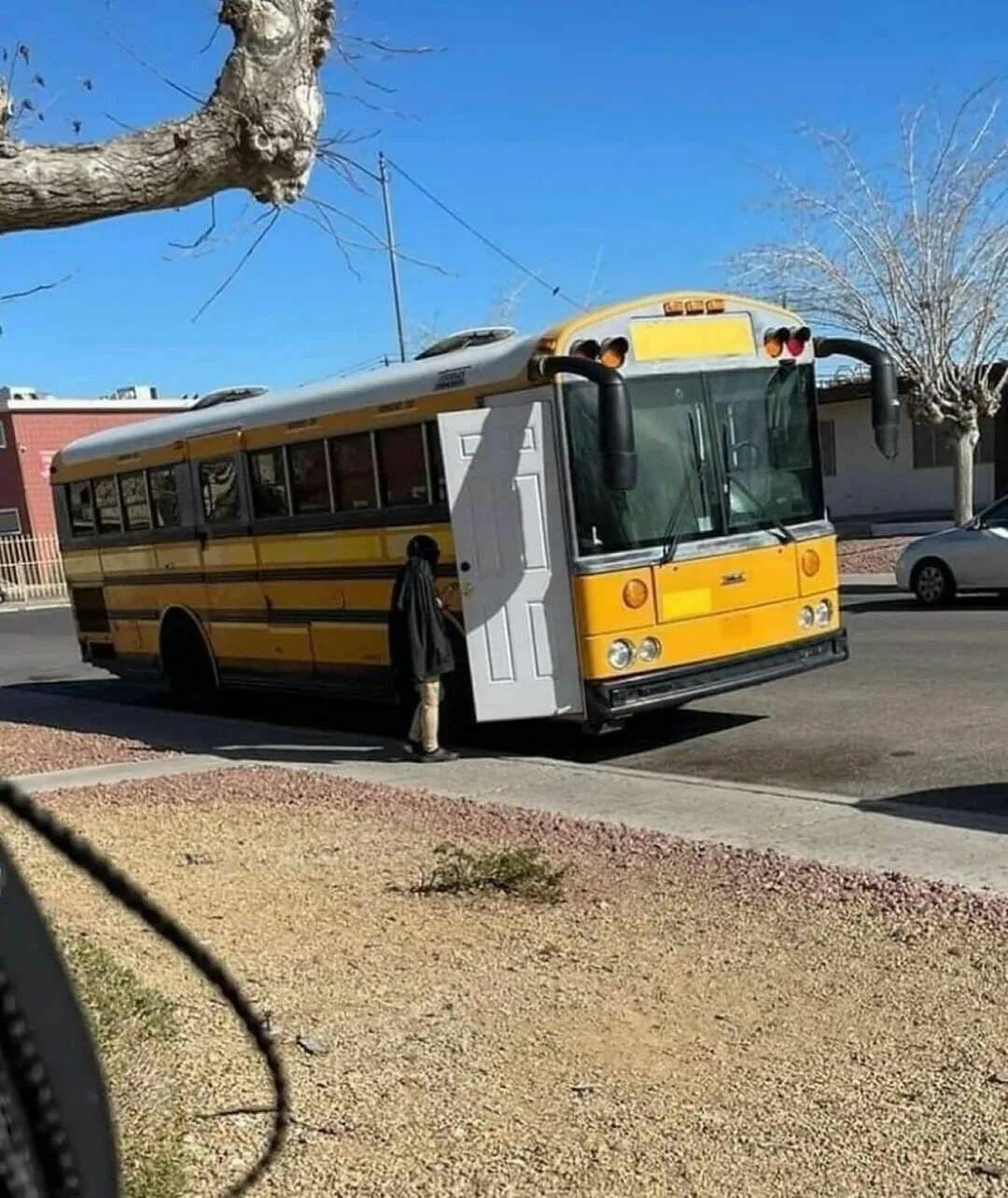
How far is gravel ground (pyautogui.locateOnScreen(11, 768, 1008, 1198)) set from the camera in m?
3.50

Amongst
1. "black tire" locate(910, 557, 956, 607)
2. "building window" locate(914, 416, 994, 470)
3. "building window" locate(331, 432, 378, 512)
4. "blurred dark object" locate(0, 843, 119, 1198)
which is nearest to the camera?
"blurred dark object" locate(0, 843, 119, 1198)

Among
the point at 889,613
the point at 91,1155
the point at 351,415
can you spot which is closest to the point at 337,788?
the point at 351,415

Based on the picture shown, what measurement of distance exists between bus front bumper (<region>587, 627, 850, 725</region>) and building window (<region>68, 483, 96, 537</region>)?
793 centimetres

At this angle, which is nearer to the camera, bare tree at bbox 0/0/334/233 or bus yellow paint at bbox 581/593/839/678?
bare tree at bbox 0/0/334/233

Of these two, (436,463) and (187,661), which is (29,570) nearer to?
(187,661)

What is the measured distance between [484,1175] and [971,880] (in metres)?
3.11

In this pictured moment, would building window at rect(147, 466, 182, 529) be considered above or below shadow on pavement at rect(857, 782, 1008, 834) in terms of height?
above

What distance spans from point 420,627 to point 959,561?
10153mm

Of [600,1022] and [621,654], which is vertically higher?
[621,654]

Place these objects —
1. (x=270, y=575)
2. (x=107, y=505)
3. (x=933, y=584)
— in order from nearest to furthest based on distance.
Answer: (x=270, y=575)
(x=107, y=505)
(x=933, y=584)

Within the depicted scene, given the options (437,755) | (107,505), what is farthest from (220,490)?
(437,755)

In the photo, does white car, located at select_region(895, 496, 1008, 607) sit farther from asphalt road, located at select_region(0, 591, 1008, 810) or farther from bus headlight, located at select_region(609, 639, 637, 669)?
bus headlight, located at select_region(609, 639, 637, 669)

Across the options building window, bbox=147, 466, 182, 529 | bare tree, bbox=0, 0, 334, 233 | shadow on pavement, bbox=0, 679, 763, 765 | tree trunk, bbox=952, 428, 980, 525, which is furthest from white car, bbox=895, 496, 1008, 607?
bare tree, bbox=0, 0, 334, 233

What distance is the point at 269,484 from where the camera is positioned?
1159 centimetres
